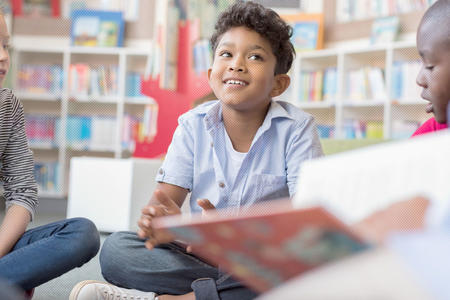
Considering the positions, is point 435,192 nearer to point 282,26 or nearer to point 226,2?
point 282,26

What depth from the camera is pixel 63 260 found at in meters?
1.22

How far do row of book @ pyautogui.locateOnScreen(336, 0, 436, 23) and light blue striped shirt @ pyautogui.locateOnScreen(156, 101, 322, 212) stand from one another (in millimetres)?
3329

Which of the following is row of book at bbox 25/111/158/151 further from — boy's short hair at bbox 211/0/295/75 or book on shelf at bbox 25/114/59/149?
boy's short hair at bbox 211/0/295/75

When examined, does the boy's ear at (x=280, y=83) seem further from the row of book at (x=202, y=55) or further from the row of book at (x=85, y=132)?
the row of book at (x=85, y=132)

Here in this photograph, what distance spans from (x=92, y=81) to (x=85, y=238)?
417 cm

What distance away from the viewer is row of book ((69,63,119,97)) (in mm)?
5250

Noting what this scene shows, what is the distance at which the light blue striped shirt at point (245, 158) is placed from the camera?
1330 millimetres

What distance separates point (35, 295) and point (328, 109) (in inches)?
149

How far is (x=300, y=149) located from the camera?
1331 millimetres

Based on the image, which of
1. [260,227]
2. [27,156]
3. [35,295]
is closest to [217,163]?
[27,156]

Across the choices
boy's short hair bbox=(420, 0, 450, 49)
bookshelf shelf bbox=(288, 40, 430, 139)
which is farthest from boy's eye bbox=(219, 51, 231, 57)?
bookshelf shelf bbox=(288, 40, 430, 139)

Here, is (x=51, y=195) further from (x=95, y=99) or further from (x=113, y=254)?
(x=113, y=254)

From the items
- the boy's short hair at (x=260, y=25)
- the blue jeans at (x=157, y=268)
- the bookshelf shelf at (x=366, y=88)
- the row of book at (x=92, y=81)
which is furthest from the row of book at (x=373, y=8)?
the blue jeans at (x=157, y=268)

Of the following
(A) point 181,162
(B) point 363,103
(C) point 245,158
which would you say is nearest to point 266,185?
(C) point 245,158
